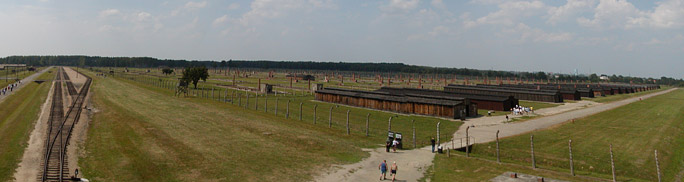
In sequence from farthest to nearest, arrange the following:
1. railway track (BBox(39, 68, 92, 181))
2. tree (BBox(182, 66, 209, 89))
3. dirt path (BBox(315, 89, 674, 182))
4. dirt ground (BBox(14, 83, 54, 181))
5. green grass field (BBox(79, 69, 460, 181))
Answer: tree (BBox(182, 66, 209, 89)) → green grass field (BBox(79, 69, 460, 181)) → dirt path (BBox(315, 89, 674, 182)) → railway track (BBox(39, 68, 92, 181)) → dirt ground (BBox(14, 83, 54, 181))

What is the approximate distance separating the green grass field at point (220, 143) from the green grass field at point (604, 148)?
30.7 feet

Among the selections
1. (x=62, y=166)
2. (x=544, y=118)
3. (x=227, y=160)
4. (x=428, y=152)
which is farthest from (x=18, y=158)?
(x=544, y=118)

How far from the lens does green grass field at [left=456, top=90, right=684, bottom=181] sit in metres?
29.6

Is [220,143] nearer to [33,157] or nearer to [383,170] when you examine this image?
[33,157]

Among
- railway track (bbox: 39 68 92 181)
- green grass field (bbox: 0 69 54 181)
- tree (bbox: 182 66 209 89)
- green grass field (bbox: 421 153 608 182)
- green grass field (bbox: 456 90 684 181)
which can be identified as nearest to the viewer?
railway track (bbox: 39 68 92 181)

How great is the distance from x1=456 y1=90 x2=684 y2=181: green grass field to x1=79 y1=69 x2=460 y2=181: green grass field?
935cm

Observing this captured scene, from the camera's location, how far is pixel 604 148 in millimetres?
36250

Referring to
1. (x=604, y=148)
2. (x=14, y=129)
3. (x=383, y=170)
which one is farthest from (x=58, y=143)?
(x=604, y=148)

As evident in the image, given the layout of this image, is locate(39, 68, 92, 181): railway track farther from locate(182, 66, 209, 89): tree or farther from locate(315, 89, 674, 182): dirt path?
locate(182, 66, 209, 89): tree

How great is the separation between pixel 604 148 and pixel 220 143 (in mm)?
35571

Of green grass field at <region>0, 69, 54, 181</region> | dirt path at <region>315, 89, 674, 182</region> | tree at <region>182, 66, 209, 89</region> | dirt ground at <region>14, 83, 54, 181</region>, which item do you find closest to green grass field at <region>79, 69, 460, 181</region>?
dirt path at <region>315, 89, 674, 182</region>

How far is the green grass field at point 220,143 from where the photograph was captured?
2523cm

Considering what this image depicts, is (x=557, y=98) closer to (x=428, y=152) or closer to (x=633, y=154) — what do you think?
(x=633, y=154)

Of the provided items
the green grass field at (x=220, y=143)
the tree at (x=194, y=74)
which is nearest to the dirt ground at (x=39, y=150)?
the green grass field at (x=220, y=143)
